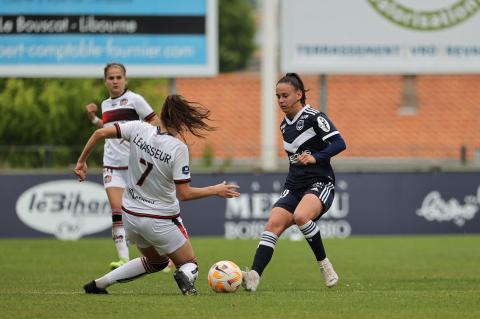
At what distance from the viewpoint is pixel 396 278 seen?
40.1ft

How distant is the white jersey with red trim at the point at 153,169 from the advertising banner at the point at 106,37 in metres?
11.5

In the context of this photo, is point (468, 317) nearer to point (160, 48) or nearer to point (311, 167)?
point (311, 167)

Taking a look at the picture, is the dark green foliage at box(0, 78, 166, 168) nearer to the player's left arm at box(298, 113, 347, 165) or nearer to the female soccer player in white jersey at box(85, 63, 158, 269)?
the female soccer player in white jersey at box(85, 63, 158, 269)

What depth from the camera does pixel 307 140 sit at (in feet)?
34.6

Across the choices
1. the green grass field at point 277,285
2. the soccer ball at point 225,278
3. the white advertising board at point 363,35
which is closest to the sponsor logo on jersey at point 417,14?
the white advertising board at point 363,35

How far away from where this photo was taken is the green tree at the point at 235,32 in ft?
214

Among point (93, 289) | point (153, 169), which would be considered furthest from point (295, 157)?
point (93, 289)

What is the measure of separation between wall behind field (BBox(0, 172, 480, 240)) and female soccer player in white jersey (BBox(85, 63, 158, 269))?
639 centimetres

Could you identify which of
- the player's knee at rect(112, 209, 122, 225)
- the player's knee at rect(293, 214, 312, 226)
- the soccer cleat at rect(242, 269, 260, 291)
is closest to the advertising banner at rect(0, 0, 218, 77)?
the player's knee at rect(112, 209, 122, 225)

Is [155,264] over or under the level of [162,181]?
under

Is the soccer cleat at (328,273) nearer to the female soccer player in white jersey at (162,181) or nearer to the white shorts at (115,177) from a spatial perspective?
the female soccer player in white jersey at (162,181)

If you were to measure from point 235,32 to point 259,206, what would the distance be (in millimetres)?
47174

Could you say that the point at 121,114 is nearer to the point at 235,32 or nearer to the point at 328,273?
the point at 328,273

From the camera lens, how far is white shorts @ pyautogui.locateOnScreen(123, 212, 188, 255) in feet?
29.9
